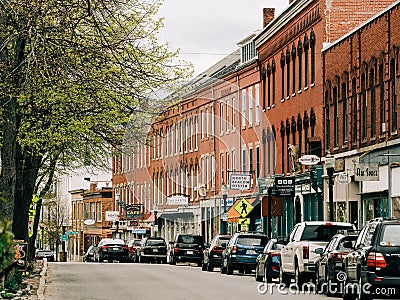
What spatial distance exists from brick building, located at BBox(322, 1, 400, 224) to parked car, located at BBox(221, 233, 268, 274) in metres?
4.09

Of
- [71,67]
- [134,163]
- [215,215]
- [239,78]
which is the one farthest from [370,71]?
[134,163]

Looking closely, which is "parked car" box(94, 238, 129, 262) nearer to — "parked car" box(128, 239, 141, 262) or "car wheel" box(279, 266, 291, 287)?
"parked car" box(128, 239, 141, 262)

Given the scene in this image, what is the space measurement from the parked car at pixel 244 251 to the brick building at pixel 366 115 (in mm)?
4094

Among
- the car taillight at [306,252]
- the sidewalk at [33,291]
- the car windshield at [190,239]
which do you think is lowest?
the sidewalk at [33,291]

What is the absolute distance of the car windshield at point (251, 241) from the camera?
38.5 meters

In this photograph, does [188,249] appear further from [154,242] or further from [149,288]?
[149,288]

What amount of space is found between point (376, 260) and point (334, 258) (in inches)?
163

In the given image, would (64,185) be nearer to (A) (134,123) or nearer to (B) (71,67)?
(A) (134,123)

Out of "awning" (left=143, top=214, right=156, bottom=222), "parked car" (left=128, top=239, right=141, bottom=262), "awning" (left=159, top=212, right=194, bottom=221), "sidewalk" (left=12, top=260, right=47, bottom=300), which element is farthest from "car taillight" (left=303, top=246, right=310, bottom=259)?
"awning" (left=143, top=214, right=156, bottom=222)

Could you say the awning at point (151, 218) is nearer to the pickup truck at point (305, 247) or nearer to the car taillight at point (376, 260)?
the pickup truck at point (305, 247)

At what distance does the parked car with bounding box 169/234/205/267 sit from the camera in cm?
5469

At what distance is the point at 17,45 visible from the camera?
25.1 meters

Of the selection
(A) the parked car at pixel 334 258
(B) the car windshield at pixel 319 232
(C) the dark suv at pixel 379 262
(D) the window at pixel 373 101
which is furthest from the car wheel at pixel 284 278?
(D) the window at pixel 373 101

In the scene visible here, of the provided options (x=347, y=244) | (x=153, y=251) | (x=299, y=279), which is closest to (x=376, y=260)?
(x=347, y=244)
